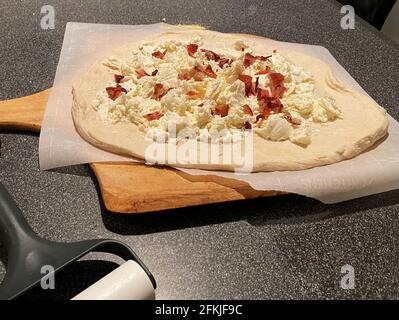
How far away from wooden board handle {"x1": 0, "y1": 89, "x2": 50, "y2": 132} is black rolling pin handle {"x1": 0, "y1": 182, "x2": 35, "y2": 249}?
12.7 inches

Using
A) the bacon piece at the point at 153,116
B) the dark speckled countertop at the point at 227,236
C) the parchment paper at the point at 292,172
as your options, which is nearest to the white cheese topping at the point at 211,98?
the bacon piece at the point at 153,116

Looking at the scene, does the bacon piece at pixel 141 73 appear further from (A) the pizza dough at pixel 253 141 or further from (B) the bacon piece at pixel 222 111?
(B) the bacon piece at pixel 222 111

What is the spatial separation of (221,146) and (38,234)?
18.0 inches

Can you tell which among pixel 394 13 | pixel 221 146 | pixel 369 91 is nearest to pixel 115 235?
pixel 221 146

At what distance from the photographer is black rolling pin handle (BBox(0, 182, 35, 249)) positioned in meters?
0.73

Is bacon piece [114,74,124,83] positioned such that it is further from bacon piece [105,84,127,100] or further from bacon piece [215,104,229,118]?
bacon piece [215,104,229,118]

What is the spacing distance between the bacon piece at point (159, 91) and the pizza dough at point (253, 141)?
113 millimetres

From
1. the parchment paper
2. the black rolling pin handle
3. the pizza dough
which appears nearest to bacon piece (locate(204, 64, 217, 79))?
the pizza dough

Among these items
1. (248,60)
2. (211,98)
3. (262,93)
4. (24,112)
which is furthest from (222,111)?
(24,112)

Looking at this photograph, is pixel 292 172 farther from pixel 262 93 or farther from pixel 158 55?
pixel 158 55

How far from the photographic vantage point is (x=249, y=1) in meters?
1.88

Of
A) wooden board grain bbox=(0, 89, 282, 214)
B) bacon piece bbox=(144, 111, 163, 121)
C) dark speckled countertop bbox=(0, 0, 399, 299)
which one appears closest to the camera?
dark speckled countertop bbox=(0, 0, 399, 299)

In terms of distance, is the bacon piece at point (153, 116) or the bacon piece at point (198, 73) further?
the bacon piece at point (198, 73)

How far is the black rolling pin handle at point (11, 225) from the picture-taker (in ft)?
2.40
